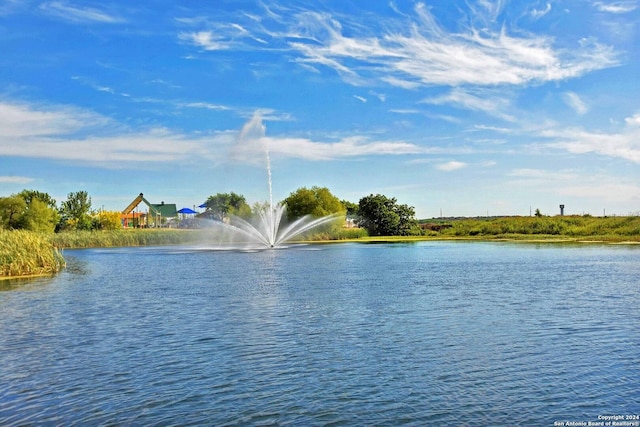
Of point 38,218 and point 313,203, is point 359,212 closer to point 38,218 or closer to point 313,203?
point 313,203

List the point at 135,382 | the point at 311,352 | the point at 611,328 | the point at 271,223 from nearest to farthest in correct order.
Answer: the point at 135,382
the point at 311,352
the point at 611,328
the point at 271,223

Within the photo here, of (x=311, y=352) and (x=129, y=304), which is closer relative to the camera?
(x=311, y=352)

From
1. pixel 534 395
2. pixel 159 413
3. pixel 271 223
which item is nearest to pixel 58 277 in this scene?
pixel 159 413

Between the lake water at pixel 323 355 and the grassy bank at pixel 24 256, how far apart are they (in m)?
7.50

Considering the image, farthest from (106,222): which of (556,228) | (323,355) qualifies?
(323,355)

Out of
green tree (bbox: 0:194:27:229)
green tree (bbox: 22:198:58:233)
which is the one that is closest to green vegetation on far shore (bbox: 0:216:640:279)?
green tree (bbox: 22:198:58:233)

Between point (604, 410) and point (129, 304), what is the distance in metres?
20.4

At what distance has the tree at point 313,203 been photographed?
108125 millimetres

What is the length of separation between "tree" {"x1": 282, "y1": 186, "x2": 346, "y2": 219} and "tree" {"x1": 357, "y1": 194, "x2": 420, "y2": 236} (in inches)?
374

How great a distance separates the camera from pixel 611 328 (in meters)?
19.6

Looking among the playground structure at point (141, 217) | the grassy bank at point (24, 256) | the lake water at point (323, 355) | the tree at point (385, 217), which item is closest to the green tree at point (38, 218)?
the playground structure at point (141, 217)

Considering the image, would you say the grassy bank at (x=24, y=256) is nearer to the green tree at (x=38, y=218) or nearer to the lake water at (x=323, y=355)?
the lake water at (x=323, y=355)

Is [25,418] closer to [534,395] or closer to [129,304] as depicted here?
[534,395]

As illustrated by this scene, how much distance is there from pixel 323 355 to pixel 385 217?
101855 mm
